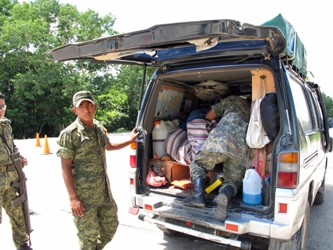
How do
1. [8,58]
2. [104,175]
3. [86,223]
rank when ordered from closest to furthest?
[86,223] < [104,175] < [8,58]

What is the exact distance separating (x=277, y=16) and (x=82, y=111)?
200 centimetres

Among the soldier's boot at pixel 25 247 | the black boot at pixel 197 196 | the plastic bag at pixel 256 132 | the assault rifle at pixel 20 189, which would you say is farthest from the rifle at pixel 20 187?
the plastic bag at pixel 256 132

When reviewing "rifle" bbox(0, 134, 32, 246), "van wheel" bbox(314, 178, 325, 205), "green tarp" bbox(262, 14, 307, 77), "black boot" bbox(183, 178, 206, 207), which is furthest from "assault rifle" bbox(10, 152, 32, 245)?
"van wheel" bbox(314, 178, 325, 205)

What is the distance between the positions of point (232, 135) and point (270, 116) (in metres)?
0.52

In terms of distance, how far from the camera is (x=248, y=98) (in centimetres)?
391

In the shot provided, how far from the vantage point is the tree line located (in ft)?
71.8

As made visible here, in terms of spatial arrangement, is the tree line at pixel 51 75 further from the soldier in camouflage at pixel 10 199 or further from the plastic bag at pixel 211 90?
the soldier in camouflage at pixel 10 199

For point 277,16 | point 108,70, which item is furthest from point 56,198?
point 108,70

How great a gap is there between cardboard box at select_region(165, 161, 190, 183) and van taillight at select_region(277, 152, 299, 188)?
1.50 metres

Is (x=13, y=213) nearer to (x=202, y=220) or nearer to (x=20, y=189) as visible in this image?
(x=20, y=189)

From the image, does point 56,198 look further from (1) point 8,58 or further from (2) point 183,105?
(1) point 8,58

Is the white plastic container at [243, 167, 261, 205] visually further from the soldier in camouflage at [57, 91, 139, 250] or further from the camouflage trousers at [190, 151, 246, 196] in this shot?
the soldier in camouflage at [57, 91, 139, 250]

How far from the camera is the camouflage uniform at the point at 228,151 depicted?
3.13 meters

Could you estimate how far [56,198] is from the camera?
5.27m
